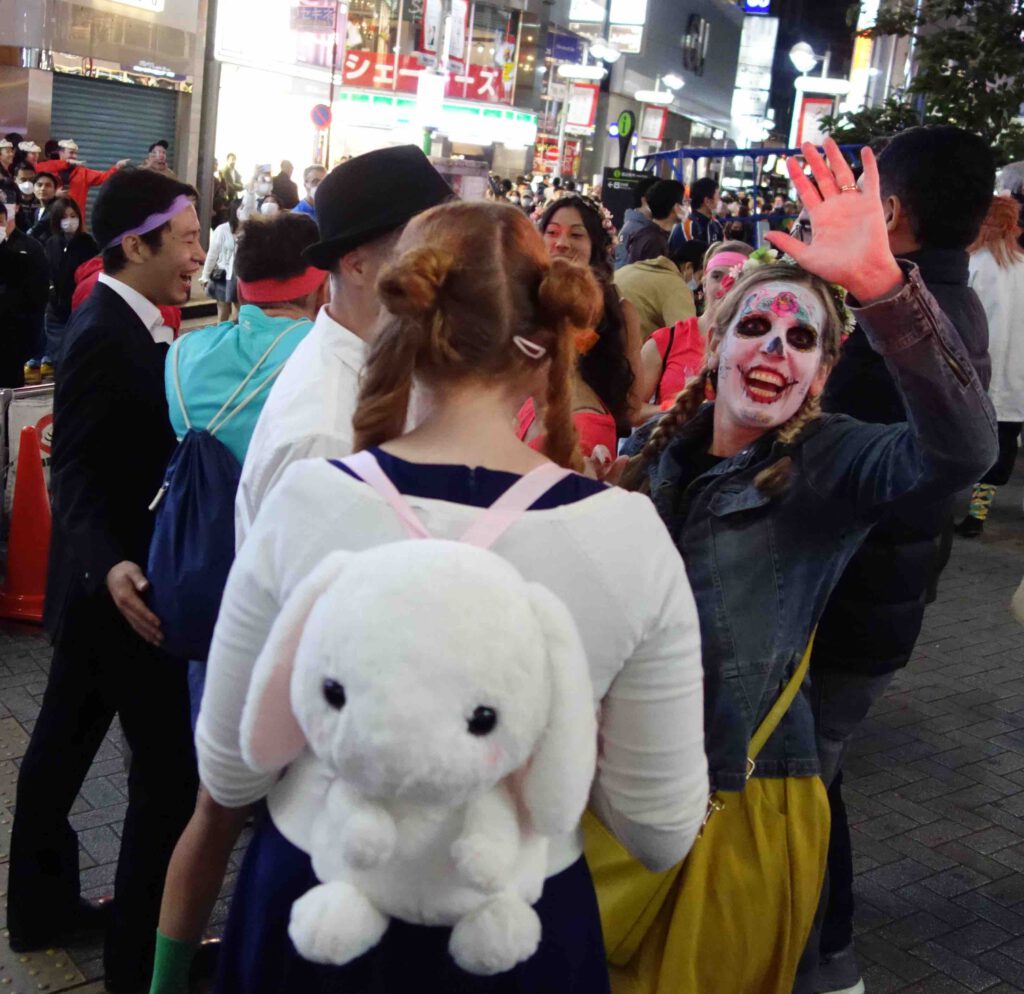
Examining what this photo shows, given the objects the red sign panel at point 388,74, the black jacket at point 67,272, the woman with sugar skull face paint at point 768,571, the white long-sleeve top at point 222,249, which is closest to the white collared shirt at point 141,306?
the woman with sugar skull face paint at point 768,571

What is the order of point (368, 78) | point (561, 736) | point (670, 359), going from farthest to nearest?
point (368, 78) → point (670, 359) → point (561, 736)

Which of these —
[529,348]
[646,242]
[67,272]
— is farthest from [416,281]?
[67,272]

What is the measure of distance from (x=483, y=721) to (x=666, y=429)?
157 cm

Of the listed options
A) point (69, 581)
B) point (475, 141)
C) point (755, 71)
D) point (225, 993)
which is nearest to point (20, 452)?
point (69, 581)

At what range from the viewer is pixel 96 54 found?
23.3 meters

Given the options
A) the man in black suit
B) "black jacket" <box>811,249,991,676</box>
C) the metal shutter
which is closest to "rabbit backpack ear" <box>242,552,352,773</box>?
the man in black suit

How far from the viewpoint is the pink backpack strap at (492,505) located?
1.62m

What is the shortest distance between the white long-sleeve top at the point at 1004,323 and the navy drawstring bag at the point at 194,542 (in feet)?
19.7

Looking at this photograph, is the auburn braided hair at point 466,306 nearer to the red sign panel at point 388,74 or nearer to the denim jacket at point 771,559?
the denim jacket at point 771,559

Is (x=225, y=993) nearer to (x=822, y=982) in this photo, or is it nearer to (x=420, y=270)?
(x=420, y=270)

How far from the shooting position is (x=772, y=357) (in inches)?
105

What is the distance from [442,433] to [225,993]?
2.95ft

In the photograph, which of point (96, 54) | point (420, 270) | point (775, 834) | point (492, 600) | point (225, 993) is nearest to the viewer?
point (492, 600)

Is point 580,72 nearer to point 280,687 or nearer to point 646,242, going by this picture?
point 646,242
